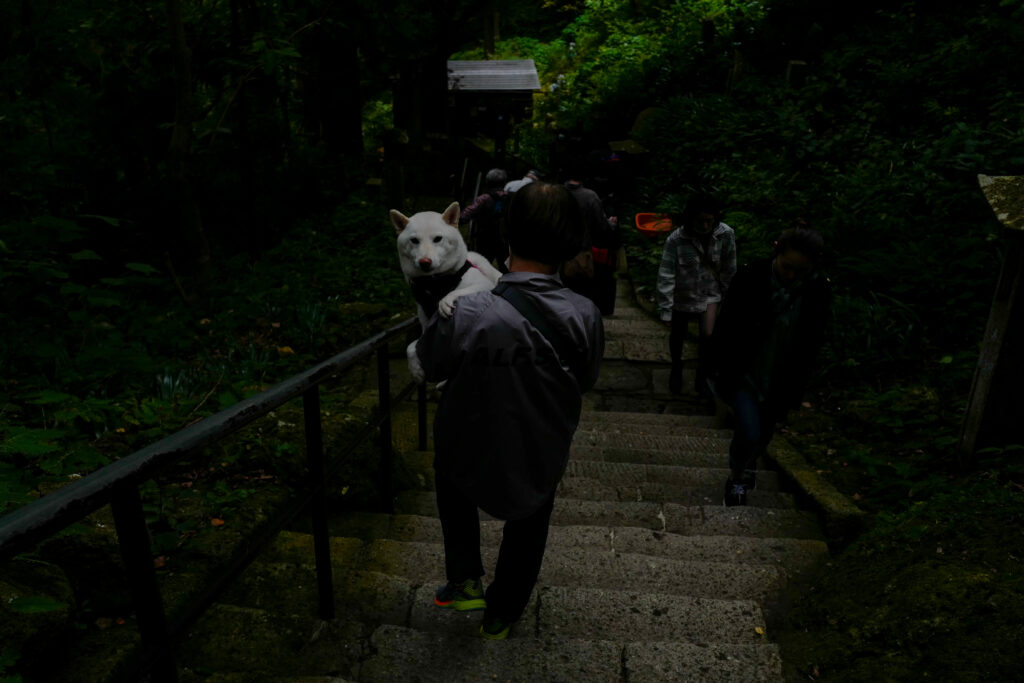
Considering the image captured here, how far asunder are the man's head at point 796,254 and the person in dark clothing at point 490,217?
308cm

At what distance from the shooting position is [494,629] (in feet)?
7.53

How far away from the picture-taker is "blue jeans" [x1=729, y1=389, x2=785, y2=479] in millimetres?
3703

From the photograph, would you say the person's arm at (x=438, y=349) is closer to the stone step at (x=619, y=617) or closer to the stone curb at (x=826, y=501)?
the stone step at (x=619, y=617)

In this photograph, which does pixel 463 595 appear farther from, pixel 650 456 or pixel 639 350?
pixel 639 350

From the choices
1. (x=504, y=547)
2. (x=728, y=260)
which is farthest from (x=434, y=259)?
(x=728, y=260)

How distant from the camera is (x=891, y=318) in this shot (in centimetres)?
607

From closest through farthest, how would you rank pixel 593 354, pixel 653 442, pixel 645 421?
1. pixel 593 354
2. pixel 653 442
3. pixel 645 421

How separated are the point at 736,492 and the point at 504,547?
215 cm

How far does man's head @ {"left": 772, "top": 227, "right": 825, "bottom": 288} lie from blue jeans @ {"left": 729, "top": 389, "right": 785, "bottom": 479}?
0.71 m

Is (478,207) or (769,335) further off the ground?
(769,335)

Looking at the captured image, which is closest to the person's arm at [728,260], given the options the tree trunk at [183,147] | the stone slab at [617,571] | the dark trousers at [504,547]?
the stone slab at [617,571]

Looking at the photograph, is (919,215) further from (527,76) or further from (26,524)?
(527,76)

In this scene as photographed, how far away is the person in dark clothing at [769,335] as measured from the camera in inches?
135

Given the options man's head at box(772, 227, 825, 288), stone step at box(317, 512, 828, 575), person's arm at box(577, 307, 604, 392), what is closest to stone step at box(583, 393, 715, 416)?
stone step at box(317, 512, 828, 575)
